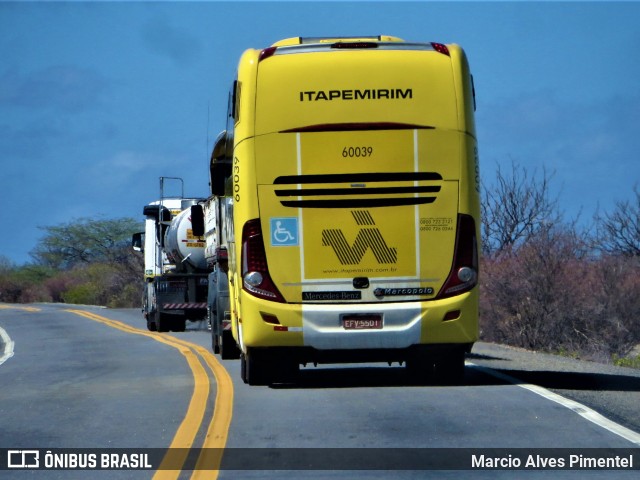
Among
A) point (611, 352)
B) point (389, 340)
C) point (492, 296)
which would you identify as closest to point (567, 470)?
point (389, 340)

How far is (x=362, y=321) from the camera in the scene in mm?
14688

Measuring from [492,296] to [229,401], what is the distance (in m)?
20.6

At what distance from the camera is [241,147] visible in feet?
49.2

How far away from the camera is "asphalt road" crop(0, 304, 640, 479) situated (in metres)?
9.99

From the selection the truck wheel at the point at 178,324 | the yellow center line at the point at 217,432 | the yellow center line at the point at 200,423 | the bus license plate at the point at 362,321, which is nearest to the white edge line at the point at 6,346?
the truck wheel at the point at 178,324

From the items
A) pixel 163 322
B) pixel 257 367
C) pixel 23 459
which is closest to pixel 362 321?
pixel 257 367

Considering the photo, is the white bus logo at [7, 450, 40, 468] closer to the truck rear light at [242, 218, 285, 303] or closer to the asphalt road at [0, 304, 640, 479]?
the asphalt road at [0, 304, 640, 479]

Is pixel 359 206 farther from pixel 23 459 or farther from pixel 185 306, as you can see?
pixel 185 306

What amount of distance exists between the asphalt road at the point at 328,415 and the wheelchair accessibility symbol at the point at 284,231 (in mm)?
1816

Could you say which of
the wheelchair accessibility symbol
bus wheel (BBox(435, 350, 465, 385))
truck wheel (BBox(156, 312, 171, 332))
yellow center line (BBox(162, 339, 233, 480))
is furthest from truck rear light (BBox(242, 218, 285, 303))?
truck wheel (BBox(156, 312, 171, 332))

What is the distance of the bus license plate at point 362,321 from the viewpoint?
14664mm

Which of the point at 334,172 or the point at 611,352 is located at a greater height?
the point at 334,172

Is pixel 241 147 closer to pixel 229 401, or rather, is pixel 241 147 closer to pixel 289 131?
pixel 289 131

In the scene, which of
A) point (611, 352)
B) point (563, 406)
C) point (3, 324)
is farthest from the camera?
point (3, 324)
